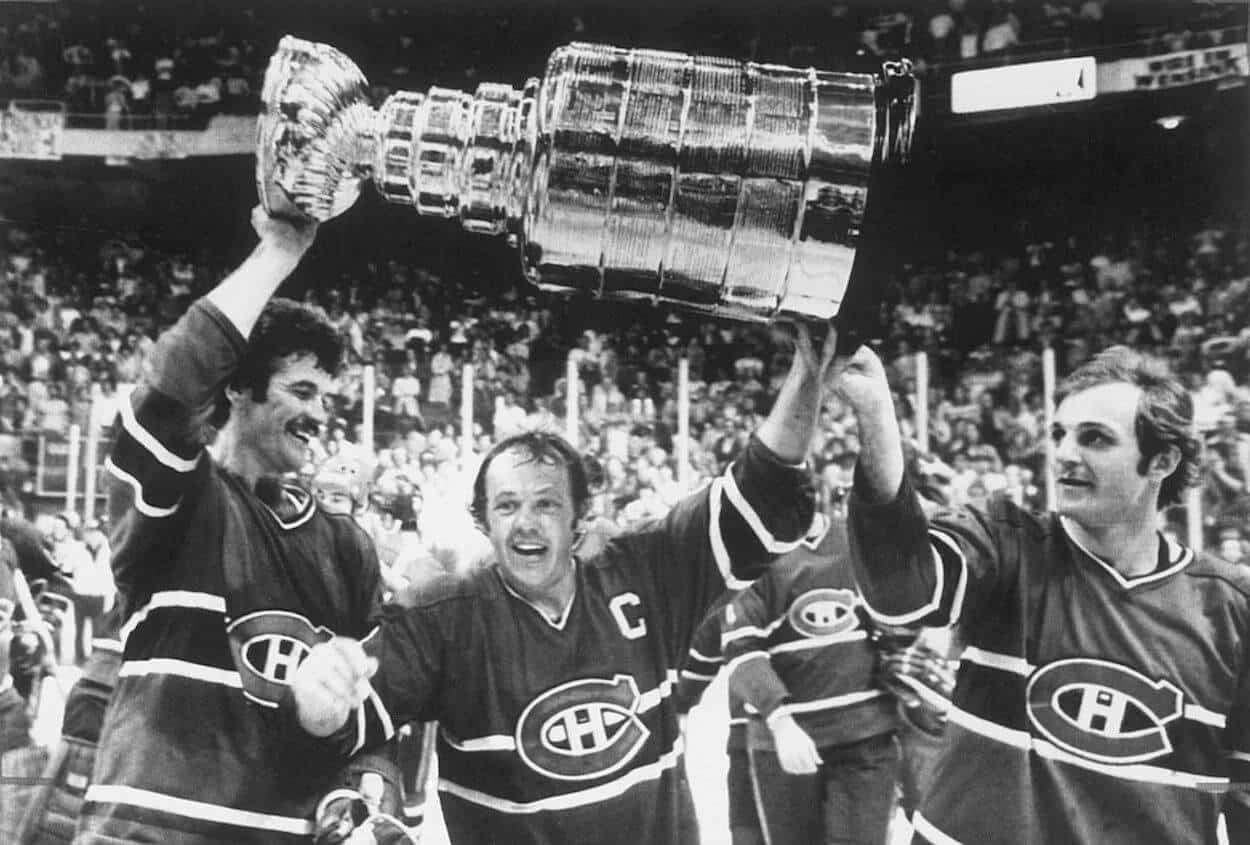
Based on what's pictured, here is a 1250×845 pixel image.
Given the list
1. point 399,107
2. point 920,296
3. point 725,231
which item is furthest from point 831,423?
point 399,107

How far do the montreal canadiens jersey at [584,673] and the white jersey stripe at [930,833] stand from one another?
226mm

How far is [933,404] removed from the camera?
50.9 inches

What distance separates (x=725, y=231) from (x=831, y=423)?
44cm

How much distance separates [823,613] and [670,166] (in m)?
A: 0.88

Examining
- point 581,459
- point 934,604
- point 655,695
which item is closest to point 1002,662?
point 934,604

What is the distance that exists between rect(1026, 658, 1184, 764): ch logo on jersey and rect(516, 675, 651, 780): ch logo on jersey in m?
0.40

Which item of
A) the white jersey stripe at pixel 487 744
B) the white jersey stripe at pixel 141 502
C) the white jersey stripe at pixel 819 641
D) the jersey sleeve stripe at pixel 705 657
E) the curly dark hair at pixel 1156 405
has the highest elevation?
the curly dark hair at pixel 1156 405

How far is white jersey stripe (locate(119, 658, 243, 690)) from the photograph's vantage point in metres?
1.10

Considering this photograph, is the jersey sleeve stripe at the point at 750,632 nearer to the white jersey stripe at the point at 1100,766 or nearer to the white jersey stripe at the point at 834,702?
the white jersey stripe at the point at 834,702

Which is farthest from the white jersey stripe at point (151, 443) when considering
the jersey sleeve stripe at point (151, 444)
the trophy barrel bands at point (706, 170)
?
the trophy barrel bands at point (706, 170)

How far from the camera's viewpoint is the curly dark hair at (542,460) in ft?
3.92

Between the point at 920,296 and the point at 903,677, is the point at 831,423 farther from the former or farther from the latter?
the point at 903,677

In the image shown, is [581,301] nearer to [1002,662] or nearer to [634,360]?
[634,360]

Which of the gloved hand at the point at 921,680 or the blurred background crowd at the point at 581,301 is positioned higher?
the blurred background crowd at the point at 581,301
